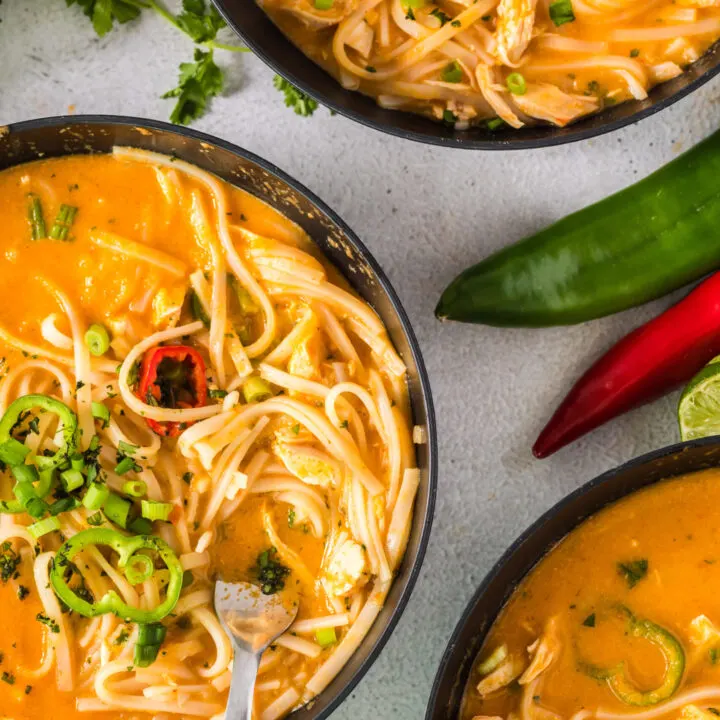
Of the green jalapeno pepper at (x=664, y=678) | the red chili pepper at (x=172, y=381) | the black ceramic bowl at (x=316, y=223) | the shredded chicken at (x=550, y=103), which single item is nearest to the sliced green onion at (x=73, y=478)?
the red chili pepper at (x=172, y=381)

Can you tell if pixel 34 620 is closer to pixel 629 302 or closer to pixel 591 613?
pixel 591 613

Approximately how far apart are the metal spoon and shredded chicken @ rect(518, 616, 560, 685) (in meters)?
0.94

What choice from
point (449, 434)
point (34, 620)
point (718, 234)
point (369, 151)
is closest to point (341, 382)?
point (449, 434)

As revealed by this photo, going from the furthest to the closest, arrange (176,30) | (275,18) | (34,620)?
1. (176,30)
2. (275,18)
3. (34,620)

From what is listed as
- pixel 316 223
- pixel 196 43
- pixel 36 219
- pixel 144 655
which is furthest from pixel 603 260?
pixel 144 655

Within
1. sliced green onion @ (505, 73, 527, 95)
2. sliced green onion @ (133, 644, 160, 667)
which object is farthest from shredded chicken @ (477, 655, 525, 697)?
sliced green onion @ (505, 73, 527, 95)

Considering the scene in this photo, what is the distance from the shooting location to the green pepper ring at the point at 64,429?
371 centimetres

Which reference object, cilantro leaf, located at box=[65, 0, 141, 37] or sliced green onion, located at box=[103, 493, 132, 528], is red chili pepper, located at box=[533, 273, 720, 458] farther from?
cilantro leaf, located at box=[65, 0, 141, 37]

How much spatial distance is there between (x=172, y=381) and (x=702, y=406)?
7.12ft

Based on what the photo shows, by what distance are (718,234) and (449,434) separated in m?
1.46

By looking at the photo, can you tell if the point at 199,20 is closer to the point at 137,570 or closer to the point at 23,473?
the point at 23,473

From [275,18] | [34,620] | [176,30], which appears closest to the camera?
[34,620]

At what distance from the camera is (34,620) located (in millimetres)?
3914

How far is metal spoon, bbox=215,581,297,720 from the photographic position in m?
3.86
